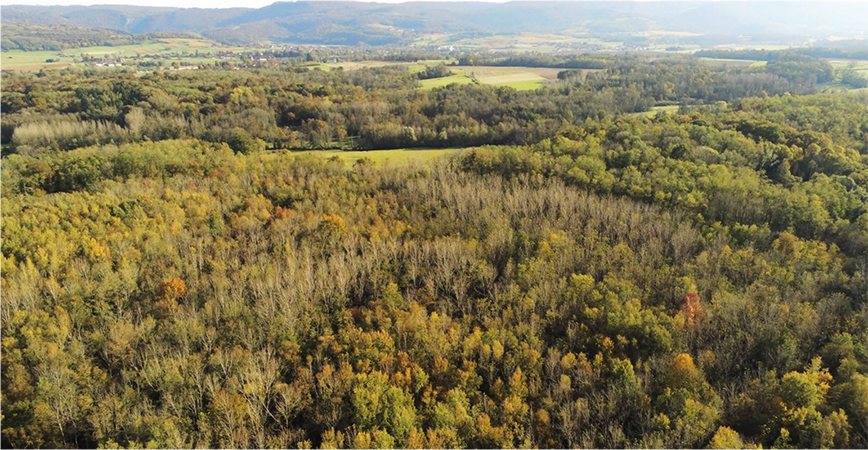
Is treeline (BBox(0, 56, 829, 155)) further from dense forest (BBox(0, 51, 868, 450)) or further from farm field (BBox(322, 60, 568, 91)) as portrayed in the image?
dense forest (BBox(0, 51, 868, 450))

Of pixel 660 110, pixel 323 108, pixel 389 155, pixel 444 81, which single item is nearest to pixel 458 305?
pixel 389 155

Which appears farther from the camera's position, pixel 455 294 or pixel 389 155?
pixel 389 155

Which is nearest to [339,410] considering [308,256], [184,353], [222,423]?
[222,423]

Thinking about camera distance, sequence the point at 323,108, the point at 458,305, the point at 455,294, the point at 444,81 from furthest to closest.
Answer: the point at 444,81, the point at 323,108, the point at 455,294, the point at 458,305

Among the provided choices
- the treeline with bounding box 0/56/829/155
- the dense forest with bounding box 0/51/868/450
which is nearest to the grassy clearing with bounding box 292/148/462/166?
the treeline with bounding box 0/56/829/155

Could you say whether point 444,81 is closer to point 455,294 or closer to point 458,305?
point 455,294

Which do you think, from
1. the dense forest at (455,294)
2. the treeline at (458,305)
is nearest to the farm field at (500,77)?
the dense forest at (455,294)

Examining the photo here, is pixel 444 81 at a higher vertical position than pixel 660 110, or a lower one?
higher

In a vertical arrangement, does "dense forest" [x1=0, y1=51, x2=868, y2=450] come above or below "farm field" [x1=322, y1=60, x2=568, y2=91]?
below
